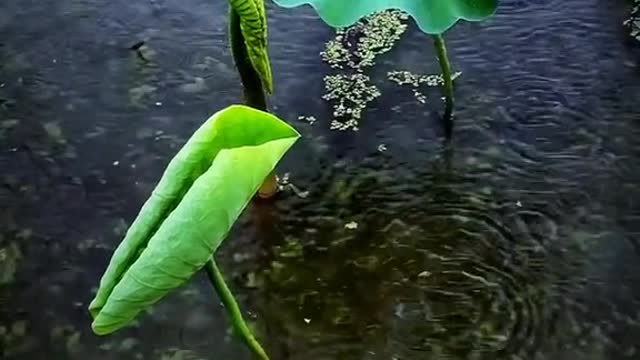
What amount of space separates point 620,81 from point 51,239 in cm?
87

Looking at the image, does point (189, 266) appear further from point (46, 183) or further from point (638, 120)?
point (638, 120)

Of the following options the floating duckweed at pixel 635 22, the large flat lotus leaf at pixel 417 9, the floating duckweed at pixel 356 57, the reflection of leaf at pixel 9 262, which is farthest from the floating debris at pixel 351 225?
the floating duckweed at pixel 635 22

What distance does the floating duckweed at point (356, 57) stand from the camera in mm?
1684

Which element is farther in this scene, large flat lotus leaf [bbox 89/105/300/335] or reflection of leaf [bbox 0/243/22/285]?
reflection of leaf [bbox 0/243/22/285]

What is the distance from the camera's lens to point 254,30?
1.29 m

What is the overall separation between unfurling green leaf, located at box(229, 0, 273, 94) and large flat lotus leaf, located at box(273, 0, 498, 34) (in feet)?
0.32

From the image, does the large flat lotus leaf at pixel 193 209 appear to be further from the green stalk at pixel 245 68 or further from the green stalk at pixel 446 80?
the green stalk at pixel 446 80

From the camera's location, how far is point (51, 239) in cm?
156

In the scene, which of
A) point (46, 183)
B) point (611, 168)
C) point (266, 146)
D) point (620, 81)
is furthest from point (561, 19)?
point (266, 146)

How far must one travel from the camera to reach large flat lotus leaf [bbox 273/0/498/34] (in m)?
1.40

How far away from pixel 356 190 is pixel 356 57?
28cm

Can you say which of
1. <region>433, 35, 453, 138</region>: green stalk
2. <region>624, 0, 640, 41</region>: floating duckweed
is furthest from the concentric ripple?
<region>624, 0, 640, 41</region>: floating duckweed

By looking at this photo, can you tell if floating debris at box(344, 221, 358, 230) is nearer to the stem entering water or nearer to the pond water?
the pond water

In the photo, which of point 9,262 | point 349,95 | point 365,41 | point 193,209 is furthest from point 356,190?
point 193,209
